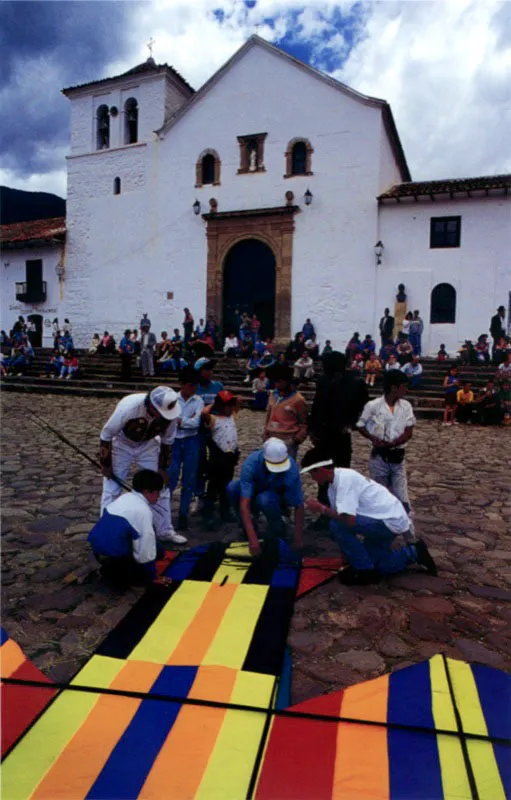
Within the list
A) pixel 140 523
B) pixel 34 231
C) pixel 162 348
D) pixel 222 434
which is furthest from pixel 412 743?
pixel 34 231

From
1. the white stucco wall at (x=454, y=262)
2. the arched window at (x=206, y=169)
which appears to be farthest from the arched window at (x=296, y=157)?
the white stucco wall at (x=454, y=262)

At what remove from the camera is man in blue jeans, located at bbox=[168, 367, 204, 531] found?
5520mm

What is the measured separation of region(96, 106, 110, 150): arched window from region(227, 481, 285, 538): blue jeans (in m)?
25.7

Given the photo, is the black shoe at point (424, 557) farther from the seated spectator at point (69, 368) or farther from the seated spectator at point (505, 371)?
the seated spectator at point (69, 368)

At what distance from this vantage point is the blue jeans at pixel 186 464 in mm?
5574

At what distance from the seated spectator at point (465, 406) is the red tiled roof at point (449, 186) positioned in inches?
381

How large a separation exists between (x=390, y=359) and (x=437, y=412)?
12.0 ft

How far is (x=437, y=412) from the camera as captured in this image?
564 inches

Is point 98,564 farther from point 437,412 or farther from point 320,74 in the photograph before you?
point 320,74

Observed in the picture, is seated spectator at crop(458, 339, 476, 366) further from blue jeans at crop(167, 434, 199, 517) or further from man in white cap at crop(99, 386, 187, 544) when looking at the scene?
man in white cap at crop(99, 386, 187, 544)

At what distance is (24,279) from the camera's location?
94.9 ft

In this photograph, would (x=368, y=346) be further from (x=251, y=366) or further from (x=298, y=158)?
(x=298, y=158)

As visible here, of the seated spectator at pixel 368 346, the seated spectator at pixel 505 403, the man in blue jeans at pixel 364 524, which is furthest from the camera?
the seated spectator at pixel 368 346

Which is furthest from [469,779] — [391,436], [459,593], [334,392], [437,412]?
[437,412]
